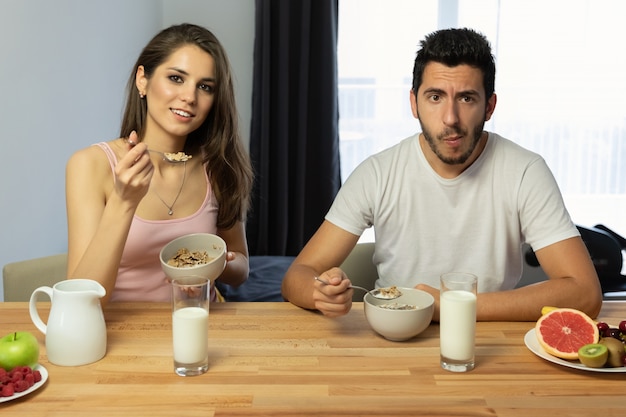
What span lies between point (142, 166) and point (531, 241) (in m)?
1.04

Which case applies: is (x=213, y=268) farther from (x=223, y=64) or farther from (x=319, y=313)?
(x=223, y=64)

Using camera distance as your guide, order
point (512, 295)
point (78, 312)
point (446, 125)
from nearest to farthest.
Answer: point (78, 312)
point (512, 295)
point (446, 125)

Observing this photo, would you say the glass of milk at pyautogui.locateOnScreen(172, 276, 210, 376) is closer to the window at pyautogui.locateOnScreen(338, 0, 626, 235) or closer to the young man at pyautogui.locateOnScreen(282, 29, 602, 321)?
the young man at pyautogui.locateOnScreen(282, 29, 602, 321)

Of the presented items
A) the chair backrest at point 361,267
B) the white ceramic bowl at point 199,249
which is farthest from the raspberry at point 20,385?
the chair backrest at point 361,267

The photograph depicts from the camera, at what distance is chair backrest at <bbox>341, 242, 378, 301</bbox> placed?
2229 mm

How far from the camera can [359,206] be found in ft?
6.61

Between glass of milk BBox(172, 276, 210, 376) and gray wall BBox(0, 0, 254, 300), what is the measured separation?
1548 mm

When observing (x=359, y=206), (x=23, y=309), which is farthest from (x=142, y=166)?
(x=359, y=206)

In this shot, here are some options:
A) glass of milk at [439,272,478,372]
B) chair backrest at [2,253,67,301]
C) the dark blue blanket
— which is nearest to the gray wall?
chair backrest at [2,253,67,301]

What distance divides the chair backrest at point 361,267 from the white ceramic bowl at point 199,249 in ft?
1.93

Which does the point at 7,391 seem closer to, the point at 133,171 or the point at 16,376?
the point at 16,376

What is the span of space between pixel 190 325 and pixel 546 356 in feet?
2.23

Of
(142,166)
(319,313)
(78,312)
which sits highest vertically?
(142,166)

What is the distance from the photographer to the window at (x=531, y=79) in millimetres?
4414
